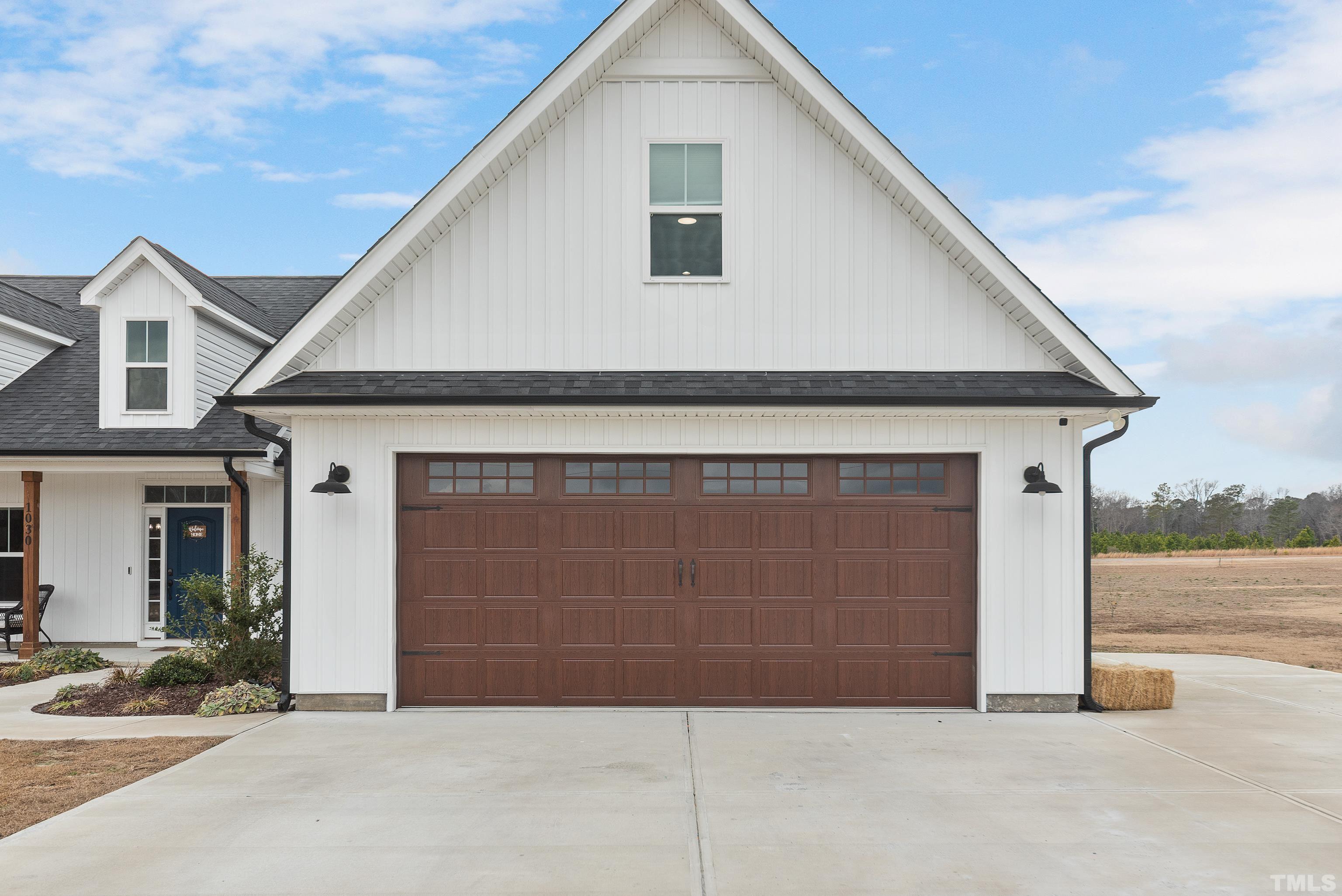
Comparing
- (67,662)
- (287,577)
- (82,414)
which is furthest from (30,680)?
(287,577)

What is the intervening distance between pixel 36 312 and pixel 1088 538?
15551 mm

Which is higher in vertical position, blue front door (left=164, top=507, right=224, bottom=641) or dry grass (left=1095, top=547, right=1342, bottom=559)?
blue front door (left=164, top=507, right=224, bottom=641)

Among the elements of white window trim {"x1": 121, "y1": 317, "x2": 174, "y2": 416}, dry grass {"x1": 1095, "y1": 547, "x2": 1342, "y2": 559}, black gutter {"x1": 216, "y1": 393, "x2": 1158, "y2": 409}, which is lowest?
dry grass {"x1": 1095, "y1": 547, "x2": 1342, "y2": 559}

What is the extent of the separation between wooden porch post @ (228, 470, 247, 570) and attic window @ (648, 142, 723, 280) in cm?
674

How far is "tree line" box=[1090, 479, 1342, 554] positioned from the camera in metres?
46.9

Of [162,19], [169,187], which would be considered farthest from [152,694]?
[169,187]

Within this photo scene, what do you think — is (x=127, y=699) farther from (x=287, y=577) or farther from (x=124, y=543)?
(x=124, y=543)

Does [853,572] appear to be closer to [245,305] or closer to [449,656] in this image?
[449,656]

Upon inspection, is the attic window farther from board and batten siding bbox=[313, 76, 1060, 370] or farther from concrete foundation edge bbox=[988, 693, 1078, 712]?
concrete foundation edge bbox=[988, 693, 1078, 712]

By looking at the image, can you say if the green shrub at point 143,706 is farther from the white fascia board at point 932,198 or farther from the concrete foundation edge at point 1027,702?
the white fascia board at point 932,198

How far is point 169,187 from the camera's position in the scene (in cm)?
2356

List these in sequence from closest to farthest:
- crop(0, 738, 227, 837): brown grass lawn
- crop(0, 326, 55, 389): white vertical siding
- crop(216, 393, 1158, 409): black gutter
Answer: crop(0, 738, 227, 837): brown grass lawn → crop(216, 393, 1158, 409): black gutter → crop(0, 326, 55, 389): white vertical siding

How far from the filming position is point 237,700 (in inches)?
313

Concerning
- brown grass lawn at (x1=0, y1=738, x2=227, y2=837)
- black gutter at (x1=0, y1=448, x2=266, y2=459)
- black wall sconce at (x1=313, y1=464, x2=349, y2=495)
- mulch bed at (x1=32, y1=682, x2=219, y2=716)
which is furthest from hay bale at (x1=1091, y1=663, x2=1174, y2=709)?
black gutter at (x1=0, y1=448, x2=266, y2=459)
